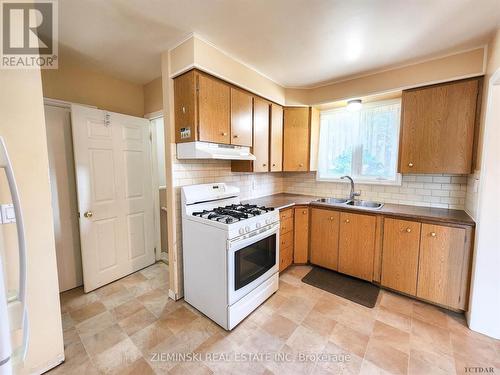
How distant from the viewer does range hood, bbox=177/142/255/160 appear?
2002 mm

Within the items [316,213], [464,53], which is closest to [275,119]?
[316,213]

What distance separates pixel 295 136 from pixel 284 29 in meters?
1.57

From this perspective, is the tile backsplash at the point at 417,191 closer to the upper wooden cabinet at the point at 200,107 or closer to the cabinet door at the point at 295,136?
the cabinet door at the point at 295,136

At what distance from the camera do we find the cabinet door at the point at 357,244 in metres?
2.49

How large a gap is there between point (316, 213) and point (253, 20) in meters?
2.23

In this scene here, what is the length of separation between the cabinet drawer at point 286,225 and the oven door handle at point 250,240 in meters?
0.35

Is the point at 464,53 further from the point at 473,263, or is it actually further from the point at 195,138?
the point at 195,138

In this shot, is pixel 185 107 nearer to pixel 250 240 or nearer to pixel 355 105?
pixel 250 240

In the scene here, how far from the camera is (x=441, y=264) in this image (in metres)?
2.09

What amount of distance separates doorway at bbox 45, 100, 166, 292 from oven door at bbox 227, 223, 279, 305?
5.64 feet

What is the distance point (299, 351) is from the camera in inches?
66.4

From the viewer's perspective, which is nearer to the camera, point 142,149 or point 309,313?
point 309,313

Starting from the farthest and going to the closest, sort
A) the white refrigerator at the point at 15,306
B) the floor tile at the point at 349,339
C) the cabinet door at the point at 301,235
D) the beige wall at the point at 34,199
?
the cabinet door at the point at 301,235, the floor tile at the point at 349,339, the beige wall at the point at 34,199, the white refrigerator at the point at 15,306

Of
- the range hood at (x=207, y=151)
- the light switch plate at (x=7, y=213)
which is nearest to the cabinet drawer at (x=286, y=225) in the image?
the range hood at (x=207, y=151)
